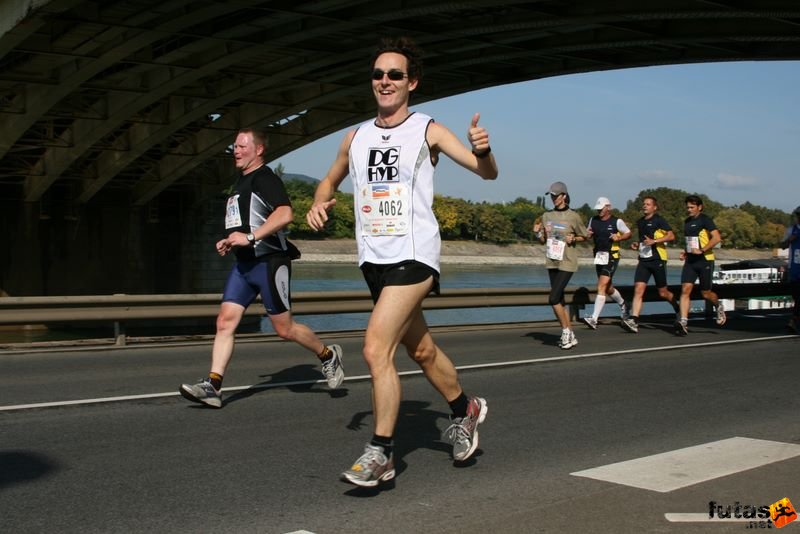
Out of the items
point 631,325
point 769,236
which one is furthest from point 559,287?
point 769,236

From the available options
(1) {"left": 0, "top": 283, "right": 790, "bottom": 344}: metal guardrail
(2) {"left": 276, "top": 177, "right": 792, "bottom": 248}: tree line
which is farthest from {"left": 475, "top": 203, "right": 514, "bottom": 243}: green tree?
(1) {"left": 0, "top": 283, "right": 790, "bottom": 344}: metal guardrail

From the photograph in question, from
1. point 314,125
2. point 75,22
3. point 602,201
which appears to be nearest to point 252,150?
point 602,201

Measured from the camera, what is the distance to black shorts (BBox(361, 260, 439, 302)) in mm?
4852

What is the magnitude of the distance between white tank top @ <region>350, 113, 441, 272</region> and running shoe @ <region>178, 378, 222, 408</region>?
7.75 ft

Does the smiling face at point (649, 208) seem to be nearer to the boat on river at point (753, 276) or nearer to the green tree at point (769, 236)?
the boat on river at point (753, 276)

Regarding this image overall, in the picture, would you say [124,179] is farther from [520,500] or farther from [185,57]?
[520,500]

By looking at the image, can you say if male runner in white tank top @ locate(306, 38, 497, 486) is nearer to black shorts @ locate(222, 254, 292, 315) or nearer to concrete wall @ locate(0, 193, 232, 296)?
black shorts @ locate(222, 254, 292, 315)

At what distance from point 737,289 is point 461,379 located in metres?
11.0

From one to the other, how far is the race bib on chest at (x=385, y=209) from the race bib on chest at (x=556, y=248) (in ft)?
25.0

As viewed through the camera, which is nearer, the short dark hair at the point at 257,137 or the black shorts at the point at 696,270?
the short dark hair at the point at 257,137

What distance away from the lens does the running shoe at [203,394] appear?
22.6ft

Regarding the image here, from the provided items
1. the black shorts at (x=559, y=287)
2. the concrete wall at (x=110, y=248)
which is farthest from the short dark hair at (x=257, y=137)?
the concrete wall at (x=110, y=248)

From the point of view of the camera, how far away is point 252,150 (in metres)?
7.48

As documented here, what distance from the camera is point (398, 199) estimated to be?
4930 mm
